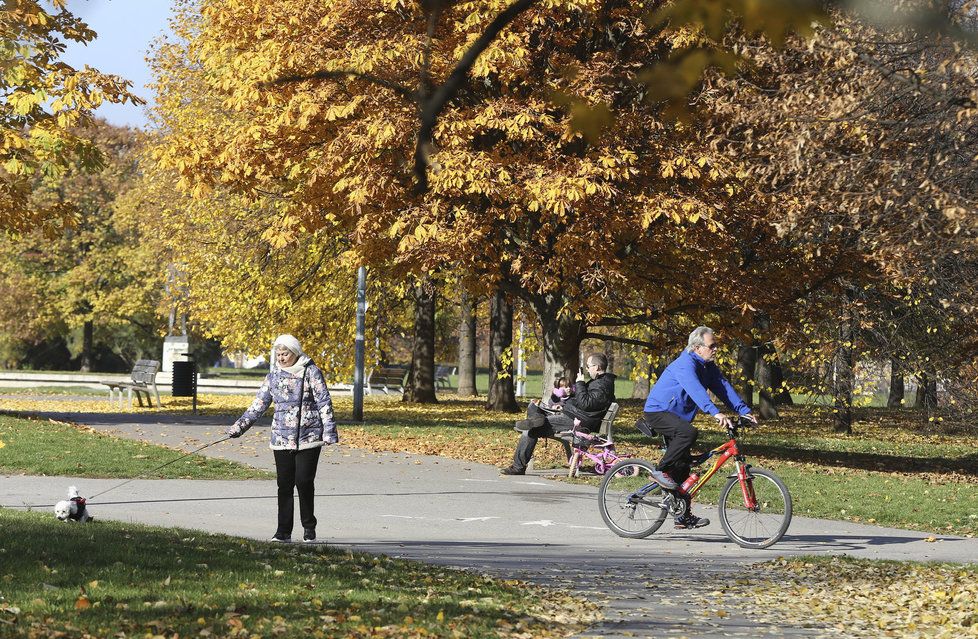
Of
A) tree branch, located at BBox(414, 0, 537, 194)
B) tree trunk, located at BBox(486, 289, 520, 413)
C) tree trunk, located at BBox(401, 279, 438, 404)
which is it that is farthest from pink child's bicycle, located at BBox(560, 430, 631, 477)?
tree trunk, located at BBox(401, 279, 438, 404)

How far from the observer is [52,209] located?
22531mm

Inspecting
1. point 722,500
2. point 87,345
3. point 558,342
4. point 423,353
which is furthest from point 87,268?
point 722,500

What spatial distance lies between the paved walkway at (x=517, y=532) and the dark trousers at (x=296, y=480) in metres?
0.38

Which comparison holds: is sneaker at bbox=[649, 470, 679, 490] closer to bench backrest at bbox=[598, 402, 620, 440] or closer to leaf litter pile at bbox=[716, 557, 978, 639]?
leaf litter pile at bbox=[716, 557, 978, 639]

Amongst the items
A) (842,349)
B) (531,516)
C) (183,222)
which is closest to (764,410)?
(842,349)

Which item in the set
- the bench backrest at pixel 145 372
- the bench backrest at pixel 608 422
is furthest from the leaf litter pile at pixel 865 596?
the bench backrest at pixel 145 372

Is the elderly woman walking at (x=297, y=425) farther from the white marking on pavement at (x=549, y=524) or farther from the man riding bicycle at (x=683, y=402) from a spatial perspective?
the man riding bicycle at (x=683, y=402)

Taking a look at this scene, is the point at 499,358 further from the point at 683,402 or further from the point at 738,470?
the point at 738,470

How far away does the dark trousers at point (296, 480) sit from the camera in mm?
10953

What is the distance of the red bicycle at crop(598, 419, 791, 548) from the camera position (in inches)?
454

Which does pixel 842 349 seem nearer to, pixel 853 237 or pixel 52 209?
pixel 853 237

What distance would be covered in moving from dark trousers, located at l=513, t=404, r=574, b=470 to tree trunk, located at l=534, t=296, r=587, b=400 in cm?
475

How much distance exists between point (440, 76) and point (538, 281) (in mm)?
3419

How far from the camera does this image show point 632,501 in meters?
12.1
